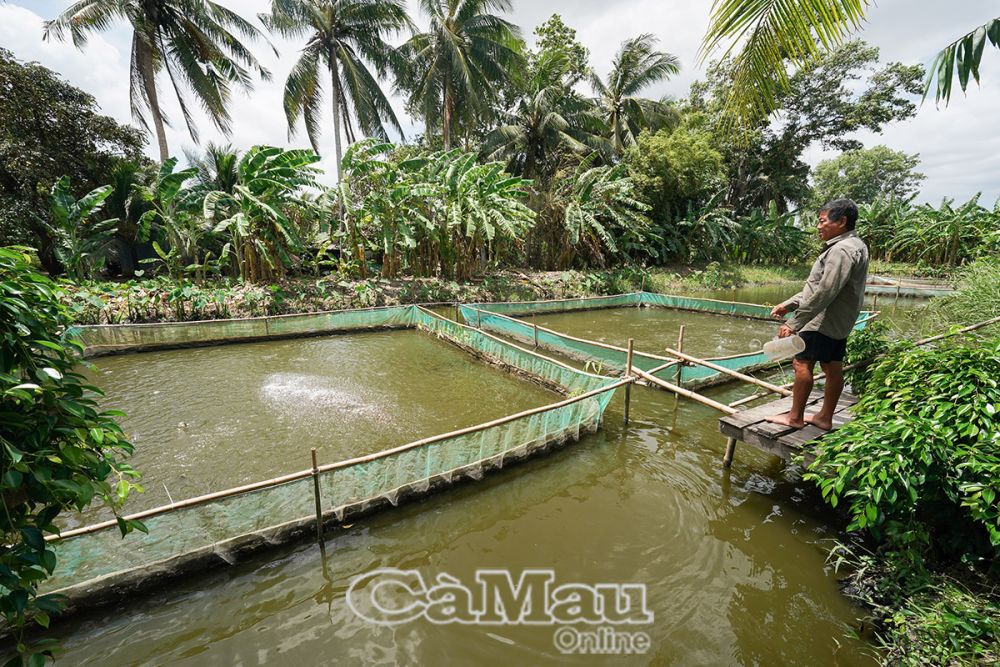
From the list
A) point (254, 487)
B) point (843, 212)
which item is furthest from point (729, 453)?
point (254, 487)

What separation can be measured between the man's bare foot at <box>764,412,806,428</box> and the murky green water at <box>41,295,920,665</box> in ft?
2.97

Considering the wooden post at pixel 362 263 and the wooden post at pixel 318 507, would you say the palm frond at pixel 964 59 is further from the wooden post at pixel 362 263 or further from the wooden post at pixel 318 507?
the wooden post at pixel 362 263

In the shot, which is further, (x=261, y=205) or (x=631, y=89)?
(x=631, y=89)

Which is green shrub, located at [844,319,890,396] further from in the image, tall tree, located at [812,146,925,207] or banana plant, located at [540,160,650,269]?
tall tree, located at [812,146,925,207]

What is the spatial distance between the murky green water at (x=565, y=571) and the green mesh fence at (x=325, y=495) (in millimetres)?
256

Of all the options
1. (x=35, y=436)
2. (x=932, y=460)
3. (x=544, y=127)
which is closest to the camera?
(x=35, y=436)

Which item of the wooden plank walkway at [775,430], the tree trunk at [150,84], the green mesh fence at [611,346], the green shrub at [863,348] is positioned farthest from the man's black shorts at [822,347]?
the tree trunk at [150,84]

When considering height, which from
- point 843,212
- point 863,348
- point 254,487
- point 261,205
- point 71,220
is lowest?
point 254,487

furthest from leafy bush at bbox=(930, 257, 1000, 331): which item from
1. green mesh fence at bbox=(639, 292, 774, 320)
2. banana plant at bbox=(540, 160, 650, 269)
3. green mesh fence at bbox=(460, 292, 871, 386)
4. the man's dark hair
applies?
banana plant at bbox=(540, 160, 650, 269)

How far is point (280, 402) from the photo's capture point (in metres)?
6.77

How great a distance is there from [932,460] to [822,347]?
44.9 inches

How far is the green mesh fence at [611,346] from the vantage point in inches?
278

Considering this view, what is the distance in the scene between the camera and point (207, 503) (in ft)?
10.6

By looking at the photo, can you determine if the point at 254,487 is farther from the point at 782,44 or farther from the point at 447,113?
the point at 447,113
